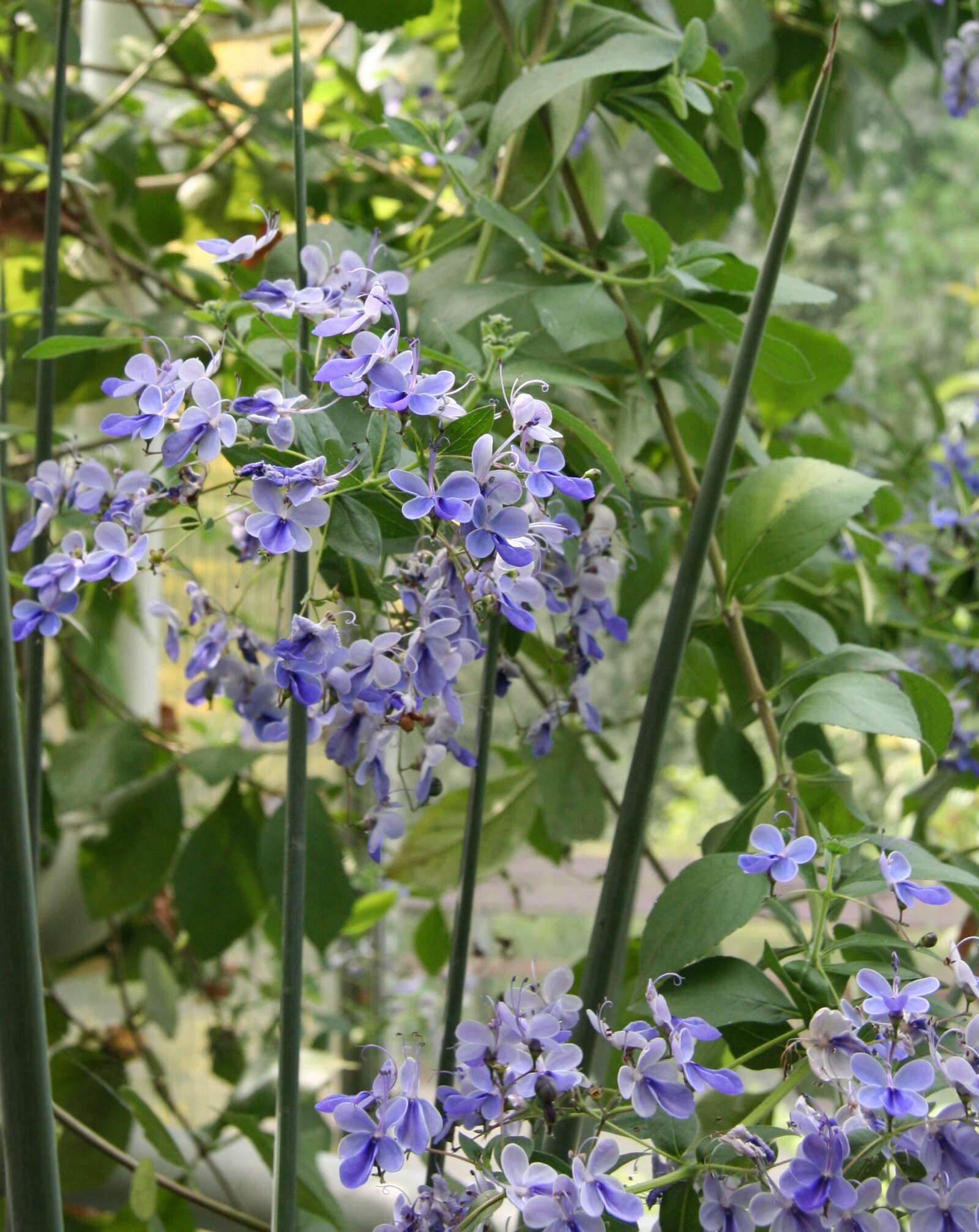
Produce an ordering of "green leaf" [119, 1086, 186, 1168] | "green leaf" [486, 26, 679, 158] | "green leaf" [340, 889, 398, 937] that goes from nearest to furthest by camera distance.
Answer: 1. "green leaf" [486, 26, 679, 158]
2. "green leaf" [119, 1086, 186, 1168]
3. "green leaf" [340, 889, 398, 937]

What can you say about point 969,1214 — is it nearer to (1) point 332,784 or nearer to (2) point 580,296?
(2) point 580,296

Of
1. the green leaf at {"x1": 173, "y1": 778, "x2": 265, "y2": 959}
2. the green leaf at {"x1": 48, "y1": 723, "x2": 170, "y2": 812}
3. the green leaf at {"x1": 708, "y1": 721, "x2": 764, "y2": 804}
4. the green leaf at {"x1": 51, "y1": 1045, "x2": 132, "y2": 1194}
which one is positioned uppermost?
the green leaf at {"x1": 708, "y1": 721, "x2": 764, "y2": 804}

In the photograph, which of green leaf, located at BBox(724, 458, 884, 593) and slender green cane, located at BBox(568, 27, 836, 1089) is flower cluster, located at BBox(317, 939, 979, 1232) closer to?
slender green cane, located at BBox(568, 27, 836, 1089)

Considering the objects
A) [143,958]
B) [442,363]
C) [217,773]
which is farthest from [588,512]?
[143,958]

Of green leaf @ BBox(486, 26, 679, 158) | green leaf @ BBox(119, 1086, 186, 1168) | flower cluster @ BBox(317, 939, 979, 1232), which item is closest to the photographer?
flower cluster @ BBox(317, 939, 979, 1232)

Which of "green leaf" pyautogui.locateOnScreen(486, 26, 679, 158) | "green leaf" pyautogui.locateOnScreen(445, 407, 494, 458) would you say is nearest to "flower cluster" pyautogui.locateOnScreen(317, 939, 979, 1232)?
"green leaf" pyautogui.locateOnScreen(445, 407, 494, 458)

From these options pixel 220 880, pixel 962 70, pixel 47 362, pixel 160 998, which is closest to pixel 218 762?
pixel 220 880

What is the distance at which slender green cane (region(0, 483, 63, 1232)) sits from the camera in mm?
199

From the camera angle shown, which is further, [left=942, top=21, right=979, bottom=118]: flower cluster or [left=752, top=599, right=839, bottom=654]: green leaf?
[left=942, top=21, right=979, bottom=118]: flower cluster

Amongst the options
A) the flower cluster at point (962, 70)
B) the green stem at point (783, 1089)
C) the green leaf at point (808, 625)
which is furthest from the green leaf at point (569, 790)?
the flower cluster at point (962, 70)

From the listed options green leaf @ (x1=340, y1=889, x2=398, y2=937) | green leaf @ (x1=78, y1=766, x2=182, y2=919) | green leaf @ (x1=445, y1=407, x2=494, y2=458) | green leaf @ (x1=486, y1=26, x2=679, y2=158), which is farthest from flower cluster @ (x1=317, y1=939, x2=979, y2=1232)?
green leaf @ (x1=340, y1=889, x2=398, y2=937)

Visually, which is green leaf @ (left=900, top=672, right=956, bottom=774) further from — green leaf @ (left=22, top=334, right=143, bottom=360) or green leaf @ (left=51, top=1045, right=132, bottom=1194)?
green leaf @ (left=51, top=1045, right=132, bottom=1194)

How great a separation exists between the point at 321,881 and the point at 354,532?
26 centimetres

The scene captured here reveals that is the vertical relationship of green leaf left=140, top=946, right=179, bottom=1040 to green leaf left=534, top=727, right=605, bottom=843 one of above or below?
below
